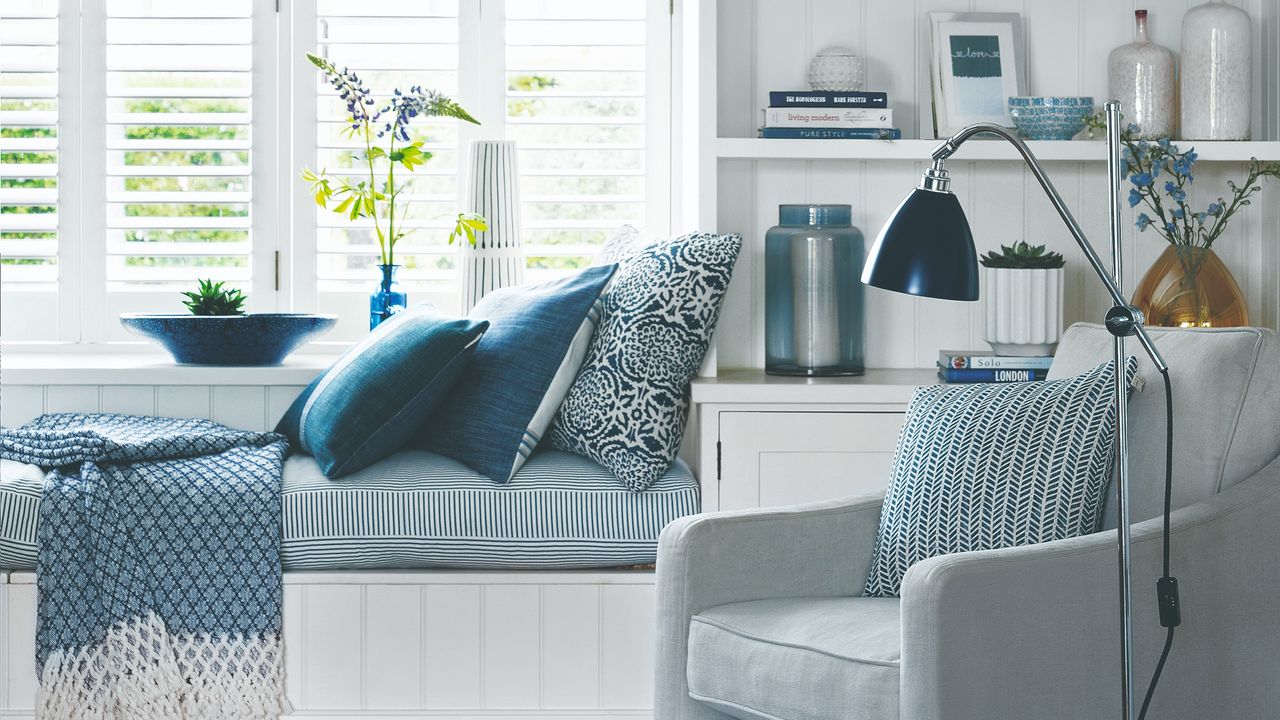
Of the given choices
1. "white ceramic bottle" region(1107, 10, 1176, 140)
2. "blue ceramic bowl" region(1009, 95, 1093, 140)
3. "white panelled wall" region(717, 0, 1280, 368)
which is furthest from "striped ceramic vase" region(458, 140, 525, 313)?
"white ceramic bottle" region(1107, 10, 1176, 140)

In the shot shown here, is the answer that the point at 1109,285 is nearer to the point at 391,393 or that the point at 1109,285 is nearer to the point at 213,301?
the point at 391,393

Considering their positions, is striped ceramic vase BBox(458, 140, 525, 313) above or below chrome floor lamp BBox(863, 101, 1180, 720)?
above

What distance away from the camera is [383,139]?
3020 millimetres

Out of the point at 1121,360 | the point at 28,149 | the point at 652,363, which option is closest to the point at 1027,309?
the point at 652,363

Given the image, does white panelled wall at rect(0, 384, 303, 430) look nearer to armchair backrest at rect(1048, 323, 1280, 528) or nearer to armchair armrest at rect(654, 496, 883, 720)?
armchair armrest at rect(654, 496, 883, 720)

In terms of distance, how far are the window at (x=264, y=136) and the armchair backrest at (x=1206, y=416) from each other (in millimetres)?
1491

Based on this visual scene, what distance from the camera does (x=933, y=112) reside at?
2682 millimetres

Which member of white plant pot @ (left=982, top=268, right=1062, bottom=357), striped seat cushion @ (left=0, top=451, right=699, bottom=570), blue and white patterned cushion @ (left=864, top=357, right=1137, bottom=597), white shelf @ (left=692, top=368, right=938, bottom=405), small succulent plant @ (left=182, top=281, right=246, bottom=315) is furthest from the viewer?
small succulent plant @ (left=182, top=281, right=246, bottom=315)

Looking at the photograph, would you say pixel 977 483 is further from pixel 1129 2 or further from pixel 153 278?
pixel 153 278

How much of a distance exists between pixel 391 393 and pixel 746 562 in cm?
81

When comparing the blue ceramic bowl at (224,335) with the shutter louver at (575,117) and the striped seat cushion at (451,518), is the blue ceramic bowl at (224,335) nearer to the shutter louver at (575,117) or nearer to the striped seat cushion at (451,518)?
the striped seat cushion at (451,518)

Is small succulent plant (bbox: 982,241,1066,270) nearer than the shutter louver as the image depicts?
Yes

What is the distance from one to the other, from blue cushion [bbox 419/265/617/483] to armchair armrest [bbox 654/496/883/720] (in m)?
0.56

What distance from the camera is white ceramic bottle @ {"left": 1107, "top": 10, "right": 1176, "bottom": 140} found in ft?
8.53
